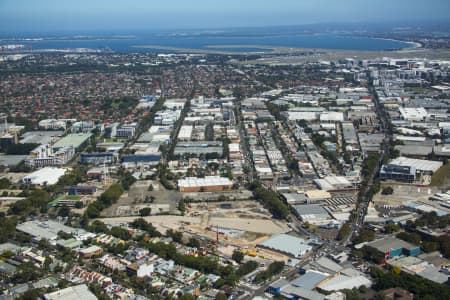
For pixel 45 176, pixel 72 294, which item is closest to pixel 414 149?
pixel 45 176

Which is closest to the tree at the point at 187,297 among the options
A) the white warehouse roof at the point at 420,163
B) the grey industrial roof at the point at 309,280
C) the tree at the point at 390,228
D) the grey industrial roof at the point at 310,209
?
the grey industrial roof at the point at 309,280

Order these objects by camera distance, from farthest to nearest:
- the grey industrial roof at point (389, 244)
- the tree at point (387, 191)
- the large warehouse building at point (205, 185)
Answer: the large warehouse building at point (205, 185)
the tree at point (387, 191)
the grey industrial roof at point (389, 244)

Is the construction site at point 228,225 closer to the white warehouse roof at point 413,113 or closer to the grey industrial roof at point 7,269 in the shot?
the grey industrial roof at point 7,269

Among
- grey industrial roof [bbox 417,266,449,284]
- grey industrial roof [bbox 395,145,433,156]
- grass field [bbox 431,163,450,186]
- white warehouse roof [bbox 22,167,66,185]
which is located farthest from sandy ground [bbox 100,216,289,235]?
grey industrial roof [bbox 395,145,433,156]

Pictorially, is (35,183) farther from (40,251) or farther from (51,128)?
(51,128)

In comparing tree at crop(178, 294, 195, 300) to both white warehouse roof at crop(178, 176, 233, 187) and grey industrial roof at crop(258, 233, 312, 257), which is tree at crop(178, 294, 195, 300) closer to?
grey industrial roof at crop(258, 233, 312, 257)

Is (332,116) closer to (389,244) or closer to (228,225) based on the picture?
(228,225)
